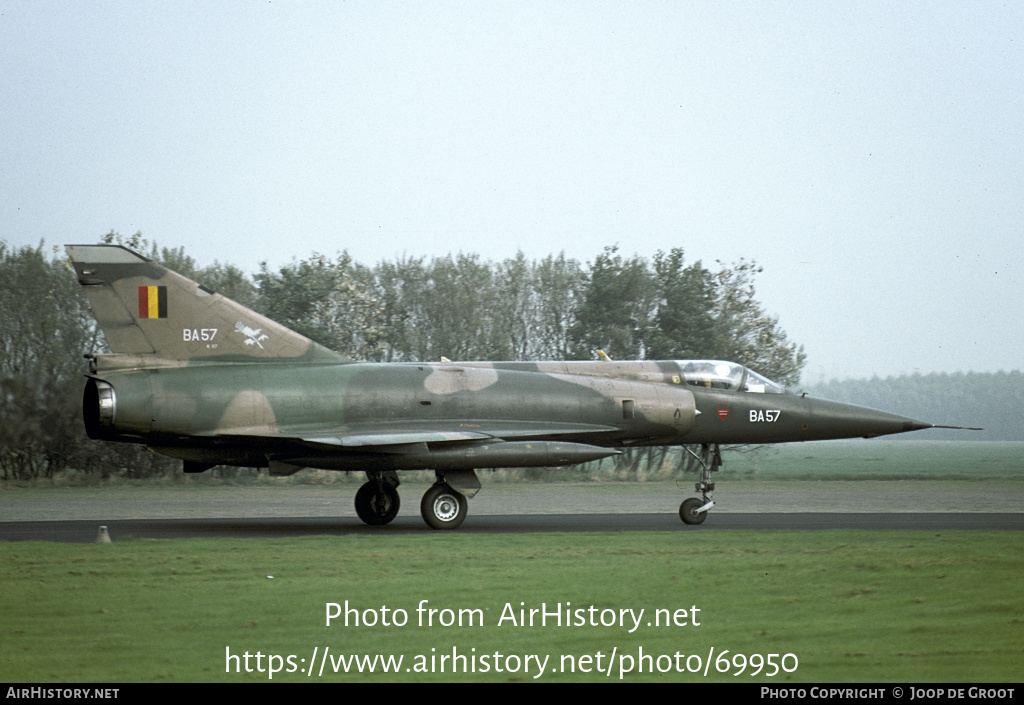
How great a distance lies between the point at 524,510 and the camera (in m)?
22.1

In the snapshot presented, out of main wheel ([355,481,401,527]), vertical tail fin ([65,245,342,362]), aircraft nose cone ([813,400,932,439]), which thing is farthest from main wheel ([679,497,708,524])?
vertical tail fin ([65,245,342,362])

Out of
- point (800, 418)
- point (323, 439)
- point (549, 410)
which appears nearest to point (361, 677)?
point (323, 439)

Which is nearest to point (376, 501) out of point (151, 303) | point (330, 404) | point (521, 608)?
point (330, 404)

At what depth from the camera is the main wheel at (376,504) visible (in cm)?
1898

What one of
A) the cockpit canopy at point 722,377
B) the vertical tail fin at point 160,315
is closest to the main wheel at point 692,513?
the cockpit canopy at point 722,377

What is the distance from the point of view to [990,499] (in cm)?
2441

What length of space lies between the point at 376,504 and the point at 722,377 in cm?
656

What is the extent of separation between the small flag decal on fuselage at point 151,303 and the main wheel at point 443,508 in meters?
5.07

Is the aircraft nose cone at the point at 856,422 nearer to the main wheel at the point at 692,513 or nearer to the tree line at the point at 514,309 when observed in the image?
the main wheel at the point at 692,513

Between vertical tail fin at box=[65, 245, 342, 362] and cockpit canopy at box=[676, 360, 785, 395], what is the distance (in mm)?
7185

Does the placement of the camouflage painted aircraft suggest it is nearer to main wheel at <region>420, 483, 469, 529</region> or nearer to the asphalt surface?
main wheel at <region>420, 483, 469, 529</region>

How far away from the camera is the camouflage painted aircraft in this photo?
17219 mm

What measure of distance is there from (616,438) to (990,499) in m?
10.00
